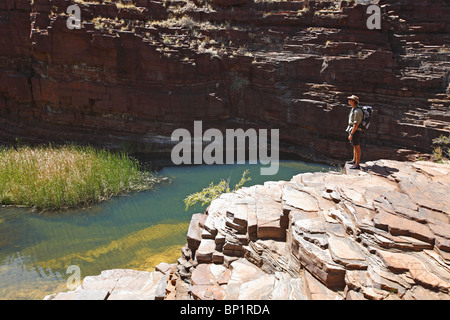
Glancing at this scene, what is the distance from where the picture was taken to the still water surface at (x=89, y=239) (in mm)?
6559

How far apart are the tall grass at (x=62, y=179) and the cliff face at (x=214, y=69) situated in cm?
470

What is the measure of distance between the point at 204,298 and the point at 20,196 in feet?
26.0

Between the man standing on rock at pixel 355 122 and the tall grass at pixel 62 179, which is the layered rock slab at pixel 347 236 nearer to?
the man standing on rock at pixel 355 122

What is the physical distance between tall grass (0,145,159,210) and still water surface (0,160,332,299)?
326mm

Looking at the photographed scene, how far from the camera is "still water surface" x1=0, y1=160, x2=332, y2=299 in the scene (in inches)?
258

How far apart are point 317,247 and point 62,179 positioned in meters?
8.12

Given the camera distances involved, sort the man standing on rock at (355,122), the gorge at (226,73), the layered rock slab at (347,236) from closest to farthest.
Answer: the layered rock slab at (347,236), the man standing on rock at (355,122), the gorge at (226,73)

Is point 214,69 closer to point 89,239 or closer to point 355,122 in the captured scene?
point 355,122

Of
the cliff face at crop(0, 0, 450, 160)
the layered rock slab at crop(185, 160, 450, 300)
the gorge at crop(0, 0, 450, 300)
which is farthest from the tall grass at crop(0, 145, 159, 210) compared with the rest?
the layered rock slab at crop(185, 160, 450, 300)

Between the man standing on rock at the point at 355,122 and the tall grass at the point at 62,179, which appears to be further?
the tall grass at the point at 62,179

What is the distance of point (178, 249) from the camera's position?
25.1 ft

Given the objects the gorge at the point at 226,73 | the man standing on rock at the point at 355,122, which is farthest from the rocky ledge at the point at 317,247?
the gorge at the point at 226,73

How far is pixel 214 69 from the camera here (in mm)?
15789

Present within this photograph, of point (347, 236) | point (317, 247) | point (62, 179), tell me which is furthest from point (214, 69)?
point (317, 247)
